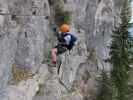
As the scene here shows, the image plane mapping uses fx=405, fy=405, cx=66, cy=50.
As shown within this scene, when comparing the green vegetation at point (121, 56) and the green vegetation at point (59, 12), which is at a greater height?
the green vegetation at point (59, 12)

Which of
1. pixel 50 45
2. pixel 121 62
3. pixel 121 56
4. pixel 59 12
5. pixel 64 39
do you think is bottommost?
pixel 121 62

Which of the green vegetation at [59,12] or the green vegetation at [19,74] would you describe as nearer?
the green vegetation at [19,74]

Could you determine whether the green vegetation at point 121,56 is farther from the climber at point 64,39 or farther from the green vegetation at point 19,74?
the climber at point 64,39

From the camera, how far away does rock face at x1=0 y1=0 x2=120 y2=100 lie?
469 inches

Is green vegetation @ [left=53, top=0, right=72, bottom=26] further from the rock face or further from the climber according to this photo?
the climber

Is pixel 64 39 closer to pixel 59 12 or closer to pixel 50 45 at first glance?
pixel 50 45

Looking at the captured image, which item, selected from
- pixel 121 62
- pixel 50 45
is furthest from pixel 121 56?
pixel 50 45

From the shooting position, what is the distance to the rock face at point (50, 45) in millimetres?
11914

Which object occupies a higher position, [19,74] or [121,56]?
[121,56]

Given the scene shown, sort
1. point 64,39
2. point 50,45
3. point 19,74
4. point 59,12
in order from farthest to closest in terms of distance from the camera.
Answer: point 59,12, point 50,45, point 19,74, point 64,39

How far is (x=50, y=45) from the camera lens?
1444 cm

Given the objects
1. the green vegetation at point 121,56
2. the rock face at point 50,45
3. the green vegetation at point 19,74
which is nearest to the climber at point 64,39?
the rock face at point 50,45

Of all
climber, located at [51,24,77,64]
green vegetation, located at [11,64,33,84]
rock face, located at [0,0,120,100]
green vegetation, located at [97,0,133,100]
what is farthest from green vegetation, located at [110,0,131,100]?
climber, located at [51,24,77,64]

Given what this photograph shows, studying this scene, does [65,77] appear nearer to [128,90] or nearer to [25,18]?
[128,90]
